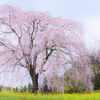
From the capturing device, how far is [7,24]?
1091 centimetres

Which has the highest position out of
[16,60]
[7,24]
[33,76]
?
[7,24]

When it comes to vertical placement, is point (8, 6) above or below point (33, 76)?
above

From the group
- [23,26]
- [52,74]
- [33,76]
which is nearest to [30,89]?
[33,76]

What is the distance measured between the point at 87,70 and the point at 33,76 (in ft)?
13.7

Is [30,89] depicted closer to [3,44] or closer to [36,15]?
[3,44]

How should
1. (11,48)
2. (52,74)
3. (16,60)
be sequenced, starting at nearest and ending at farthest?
(52,74) → (16,60) → (11,48)

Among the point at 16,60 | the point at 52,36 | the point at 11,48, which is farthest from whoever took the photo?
the point at 11,48

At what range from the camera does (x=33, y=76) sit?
1145 centimetres

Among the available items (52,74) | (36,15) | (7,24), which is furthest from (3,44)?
(52,74)

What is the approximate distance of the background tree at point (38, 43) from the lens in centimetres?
954

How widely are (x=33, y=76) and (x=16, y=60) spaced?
84.5 inches

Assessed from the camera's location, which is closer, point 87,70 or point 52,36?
point 52,36

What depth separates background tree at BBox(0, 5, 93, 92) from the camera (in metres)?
9.54

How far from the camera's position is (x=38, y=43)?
9367mm
